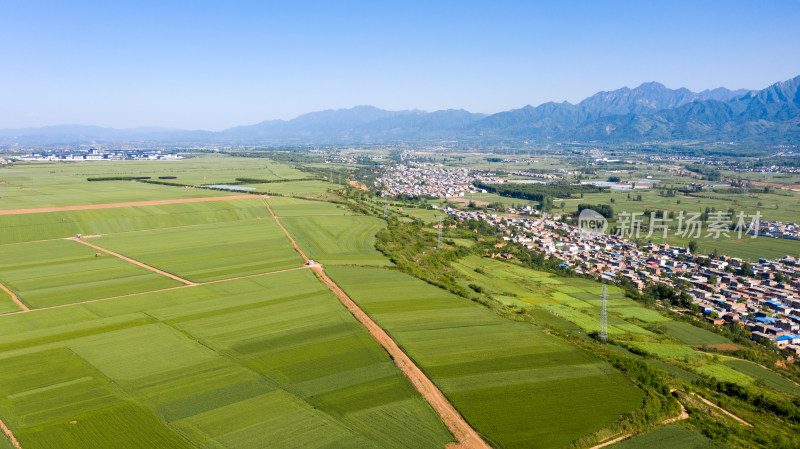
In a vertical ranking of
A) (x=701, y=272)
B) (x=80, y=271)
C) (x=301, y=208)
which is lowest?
(x=701, y=272)

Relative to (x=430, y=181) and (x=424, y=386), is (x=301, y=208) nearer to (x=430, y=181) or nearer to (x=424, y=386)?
(x=424, y=386)

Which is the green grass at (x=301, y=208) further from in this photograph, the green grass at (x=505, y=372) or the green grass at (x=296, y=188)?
the green grass at (x=505, y=372)

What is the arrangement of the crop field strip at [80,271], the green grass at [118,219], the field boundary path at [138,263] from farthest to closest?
the green grass at [118,219]
the field boundary path at [138,263]
the crop field strip at [80,271]

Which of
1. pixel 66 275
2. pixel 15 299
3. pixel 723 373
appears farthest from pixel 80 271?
pixel 723 373

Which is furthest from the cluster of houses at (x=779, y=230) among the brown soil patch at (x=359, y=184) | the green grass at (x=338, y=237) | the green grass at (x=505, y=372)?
the brown soil patch at (x=359, y=184)

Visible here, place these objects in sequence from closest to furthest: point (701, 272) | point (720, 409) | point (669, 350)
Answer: point (720, 409)
point (669, 350)
point (701, 272)
